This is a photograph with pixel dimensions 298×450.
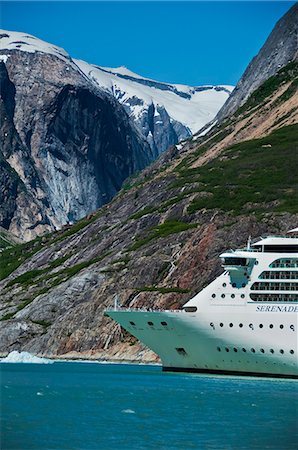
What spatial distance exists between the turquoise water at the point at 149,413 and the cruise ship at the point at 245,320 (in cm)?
182

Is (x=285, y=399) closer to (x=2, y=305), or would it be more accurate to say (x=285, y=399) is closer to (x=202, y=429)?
(x=202, y=429)

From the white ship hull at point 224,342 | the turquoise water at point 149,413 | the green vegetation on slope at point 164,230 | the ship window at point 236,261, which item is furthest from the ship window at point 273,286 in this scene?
the green vegetation on slope at point 164,230

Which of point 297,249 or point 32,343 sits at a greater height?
point 297,249

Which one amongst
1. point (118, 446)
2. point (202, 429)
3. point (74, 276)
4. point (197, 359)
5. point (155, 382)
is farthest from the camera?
point (74, 276)

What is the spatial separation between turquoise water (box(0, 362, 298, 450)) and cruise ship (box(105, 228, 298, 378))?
5.99 ft

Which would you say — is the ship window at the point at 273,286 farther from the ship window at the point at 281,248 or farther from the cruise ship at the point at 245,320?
the ship window at the point at 281,248

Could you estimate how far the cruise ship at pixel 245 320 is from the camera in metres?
94.1

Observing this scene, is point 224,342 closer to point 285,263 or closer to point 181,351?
point 181,351

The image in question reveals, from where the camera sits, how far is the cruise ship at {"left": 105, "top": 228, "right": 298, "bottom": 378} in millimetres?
94125

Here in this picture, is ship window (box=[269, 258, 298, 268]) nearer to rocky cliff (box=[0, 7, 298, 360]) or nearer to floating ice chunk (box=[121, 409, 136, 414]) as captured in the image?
floating ice chunk (box=[121, 409, 136, 414])

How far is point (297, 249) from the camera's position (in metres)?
98.4

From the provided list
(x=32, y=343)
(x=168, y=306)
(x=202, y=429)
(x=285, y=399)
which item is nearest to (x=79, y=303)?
(x=32, y=343)

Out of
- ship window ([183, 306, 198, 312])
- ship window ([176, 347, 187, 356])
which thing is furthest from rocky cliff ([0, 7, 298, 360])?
ship window ([183, 306, 198, 312])

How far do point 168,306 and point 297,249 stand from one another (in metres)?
51.2
